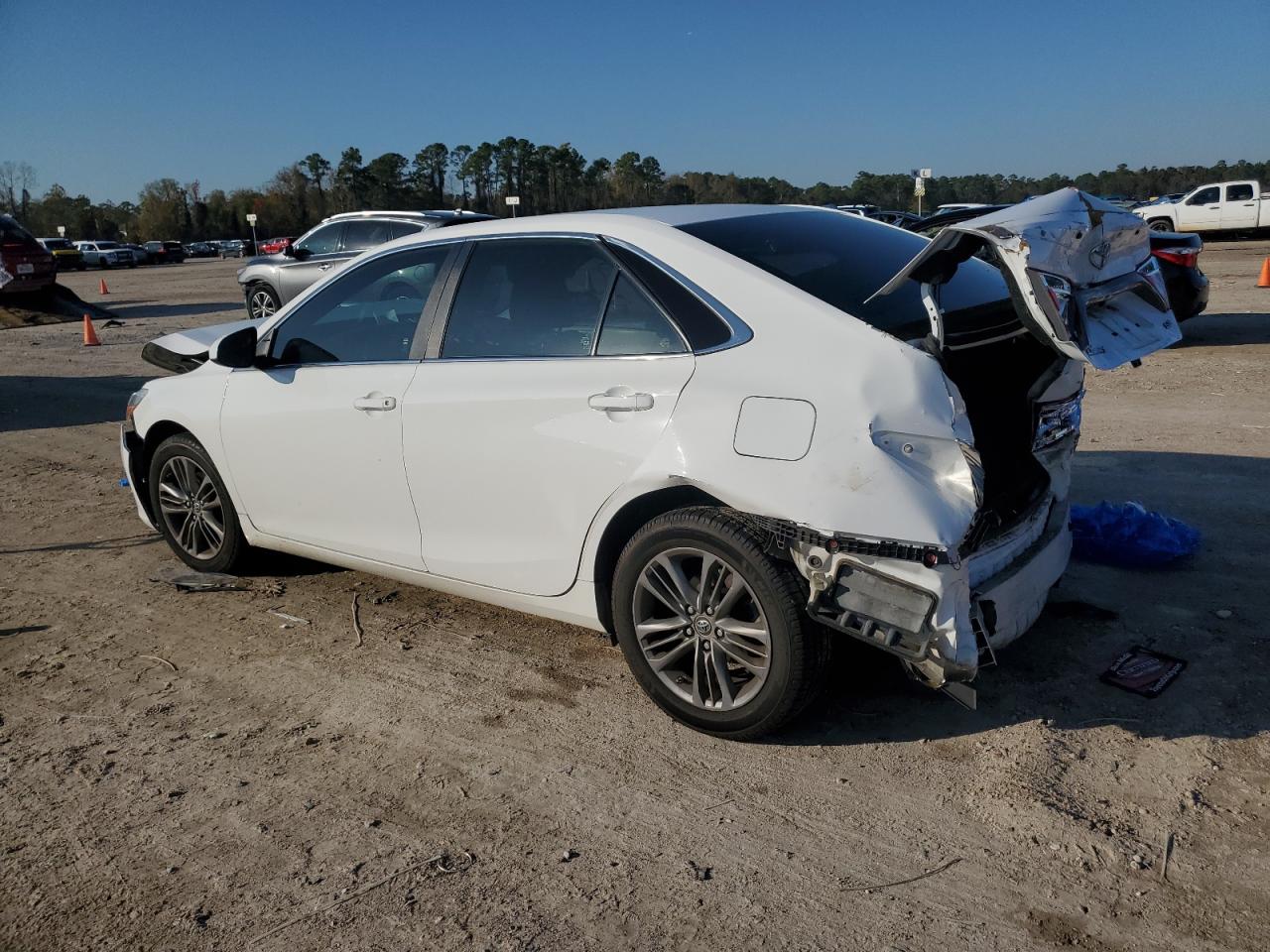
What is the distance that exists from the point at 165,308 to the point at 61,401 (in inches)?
536

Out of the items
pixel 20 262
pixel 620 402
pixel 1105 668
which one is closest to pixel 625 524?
pixel 620 402

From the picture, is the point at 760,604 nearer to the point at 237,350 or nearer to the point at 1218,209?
the point at 237,350

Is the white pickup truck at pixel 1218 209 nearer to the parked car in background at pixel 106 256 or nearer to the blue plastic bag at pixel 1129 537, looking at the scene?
the blue plastic bag at pixel 1129 537

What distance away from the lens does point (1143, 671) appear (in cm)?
382

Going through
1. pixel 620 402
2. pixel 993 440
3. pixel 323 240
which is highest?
pixel 323 240

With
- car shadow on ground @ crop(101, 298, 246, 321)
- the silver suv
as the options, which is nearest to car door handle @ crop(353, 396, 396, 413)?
the silver suv

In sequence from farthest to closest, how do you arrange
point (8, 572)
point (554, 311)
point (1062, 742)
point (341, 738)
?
point (8, 572), point (554, 311), point (341, 738), point (1062, 742)

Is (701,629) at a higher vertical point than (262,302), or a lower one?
lower

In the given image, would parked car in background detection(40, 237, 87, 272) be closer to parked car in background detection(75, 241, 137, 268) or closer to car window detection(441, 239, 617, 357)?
parked car in background detection(75, 241, 137, 268)

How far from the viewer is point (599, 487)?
11.7ft

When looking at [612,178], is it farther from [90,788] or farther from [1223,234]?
[90,788]

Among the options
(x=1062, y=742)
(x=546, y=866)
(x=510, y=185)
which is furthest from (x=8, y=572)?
(x=510, y=185)

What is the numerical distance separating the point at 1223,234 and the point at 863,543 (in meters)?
34.3

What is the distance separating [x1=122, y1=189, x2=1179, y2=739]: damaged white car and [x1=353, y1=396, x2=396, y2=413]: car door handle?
0.01 metres
